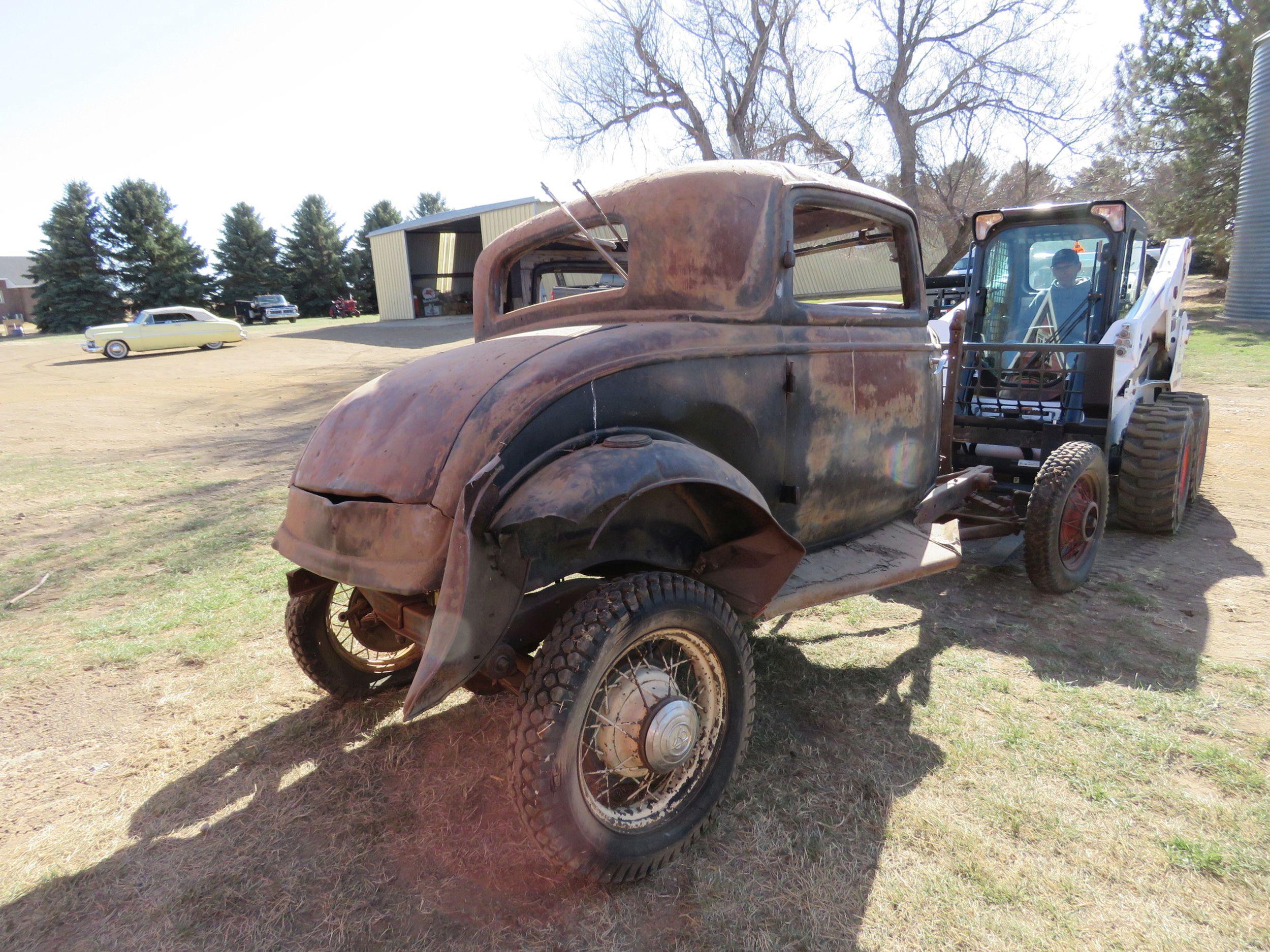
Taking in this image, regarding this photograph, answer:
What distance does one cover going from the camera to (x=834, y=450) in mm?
3145

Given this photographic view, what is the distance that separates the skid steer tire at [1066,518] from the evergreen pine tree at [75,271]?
146ft

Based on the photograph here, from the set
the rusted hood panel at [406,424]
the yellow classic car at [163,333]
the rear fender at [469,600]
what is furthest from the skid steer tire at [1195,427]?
the yellow classic car at [163,333]

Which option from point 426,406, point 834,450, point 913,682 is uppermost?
point 426,406

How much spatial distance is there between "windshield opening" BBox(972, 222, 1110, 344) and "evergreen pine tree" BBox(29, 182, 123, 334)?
1699 inches

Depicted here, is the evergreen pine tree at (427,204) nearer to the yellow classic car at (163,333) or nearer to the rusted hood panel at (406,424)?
the yellow classic car at (163,333)

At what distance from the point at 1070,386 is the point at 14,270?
88543 millimetres

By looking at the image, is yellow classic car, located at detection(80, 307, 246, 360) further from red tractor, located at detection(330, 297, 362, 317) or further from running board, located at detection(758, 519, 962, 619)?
running board, located at detection(758, 519, 962, 619)

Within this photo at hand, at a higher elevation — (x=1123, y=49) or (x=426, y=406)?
(x=1123, y=49)

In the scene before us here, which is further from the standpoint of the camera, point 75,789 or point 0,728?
point 0,728

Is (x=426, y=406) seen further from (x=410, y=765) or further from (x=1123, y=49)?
(x=1123, y=49)

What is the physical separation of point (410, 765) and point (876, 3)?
22.1 m

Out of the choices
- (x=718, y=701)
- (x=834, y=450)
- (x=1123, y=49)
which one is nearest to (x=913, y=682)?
(x=834, y=450)

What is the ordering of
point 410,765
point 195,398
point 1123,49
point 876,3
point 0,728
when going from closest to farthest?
1. point 410,765
2. point 0,728
3. point 195,398
4. point 876,3
5. point 1123,49

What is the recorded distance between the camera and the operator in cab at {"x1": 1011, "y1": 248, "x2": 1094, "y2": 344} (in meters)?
5.98
